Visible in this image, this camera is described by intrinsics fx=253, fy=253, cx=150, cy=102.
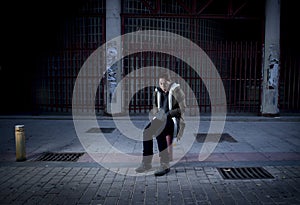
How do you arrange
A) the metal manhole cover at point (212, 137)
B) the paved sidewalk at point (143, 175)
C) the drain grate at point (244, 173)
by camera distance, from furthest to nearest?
the metal manhole cover at point (212, 137)
the drain grate at point (244, 173)
the paved sidewalk at point (143, 175)

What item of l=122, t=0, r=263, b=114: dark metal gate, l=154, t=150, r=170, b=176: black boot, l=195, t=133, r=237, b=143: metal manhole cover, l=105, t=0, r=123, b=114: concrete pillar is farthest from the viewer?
l=122, t=0, r=263, b=114: dark metal gate

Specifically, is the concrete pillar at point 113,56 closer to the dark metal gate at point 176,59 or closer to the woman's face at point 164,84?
the dark metal gate at point 176,59

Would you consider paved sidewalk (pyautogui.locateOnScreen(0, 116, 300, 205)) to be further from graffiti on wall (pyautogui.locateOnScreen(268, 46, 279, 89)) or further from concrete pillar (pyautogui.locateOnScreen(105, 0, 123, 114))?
graffiti on wall (pyautogui.locateOnScreen(268, 46, 279, 89))

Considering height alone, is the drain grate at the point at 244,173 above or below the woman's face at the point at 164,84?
below

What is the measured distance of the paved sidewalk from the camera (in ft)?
12.1

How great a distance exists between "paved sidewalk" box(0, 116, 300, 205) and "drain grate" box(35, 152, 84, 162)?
6.5 inches

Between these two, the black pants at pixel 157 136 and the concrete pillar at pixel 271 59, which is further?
the concrete pillar at pixel 271 59

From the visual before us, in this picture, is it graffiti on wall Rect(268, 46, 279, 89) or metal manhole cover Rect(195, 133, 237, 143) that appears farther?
graffiti on wall Rect(268, 46, 279, 89)

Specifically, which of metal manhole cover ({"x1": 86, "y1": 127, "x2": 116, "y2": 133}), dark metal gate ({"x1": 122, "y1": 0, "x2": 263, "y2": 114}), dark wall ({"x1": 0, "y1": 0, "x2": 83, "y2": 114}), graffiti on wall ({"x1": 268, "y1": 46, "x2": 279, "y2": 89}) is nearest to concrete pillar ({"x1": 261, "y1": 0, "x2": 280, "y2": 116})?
graffiti on wall ({"x1": 268, "y1": 46, "x2": 279, "y2": 89})

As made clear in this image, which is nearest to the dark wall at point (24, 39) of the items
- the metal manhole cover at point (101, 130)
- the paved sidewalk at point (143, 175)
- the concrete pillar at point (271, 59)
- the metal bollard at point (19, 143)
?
the metal manhole cover at point (101, 130)

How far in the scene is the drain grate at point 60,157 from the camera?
17.6 feet

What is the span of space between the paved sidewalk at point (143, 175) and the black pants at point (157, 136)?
353 mm

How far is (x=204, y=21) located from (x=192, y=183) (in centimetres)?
1087

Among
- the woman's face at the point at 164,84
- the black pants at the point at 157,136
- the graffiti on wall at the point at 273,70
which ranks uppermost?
the graffiti on wall at the point at 273,70
